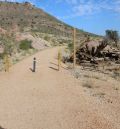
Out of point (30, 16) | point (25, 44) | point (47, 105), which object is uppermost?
point (30, 16)

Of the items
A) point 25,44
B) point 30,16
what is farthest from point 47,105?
point 30,16

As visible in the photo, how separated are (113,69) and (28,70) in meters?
6.42

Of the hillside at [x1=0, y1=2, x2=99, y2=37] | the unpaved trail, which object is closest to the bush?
the unpaved trail

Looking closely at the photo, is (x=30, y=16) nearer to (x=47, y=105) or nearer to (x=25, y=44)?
(x=25, y=44)

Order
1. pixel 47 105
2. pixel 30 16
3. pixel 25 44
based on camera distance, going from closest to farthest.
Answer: pixel 47 105, pixel 25 44, pixel 30 16

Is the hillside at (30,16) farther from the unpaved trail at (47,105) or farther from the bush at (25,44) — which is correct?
the unpaved trail at (47,105)

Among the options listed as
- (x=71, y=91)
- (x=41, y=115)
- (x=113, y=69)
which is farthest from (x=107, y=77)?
(x=41, y=115)

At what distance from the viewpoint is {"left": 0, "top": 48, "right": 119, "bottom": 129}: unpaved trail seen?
35.7ft

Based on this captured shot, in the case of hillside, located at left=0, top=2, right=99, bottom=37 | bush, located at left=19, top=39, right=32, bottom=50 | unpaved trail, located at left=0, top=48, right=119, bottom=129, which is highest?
hillside, located at left=0, top=2, right=99, bottom=37

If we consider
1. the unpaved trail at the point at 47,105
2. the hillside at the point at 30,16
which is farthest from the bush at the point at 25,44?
the hillside at the point at 30,16

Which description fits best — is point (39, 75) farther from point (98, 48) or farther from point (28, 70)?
point (98, 48)

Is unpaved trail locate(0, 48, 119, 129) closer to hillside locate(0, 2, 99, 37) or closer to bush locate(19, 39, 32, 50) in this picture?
bush locate(19, 39, 32, 50)

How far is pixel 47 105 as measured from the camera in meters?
13.3

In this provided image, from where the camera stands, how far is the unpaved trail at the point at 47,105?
35.7ft
